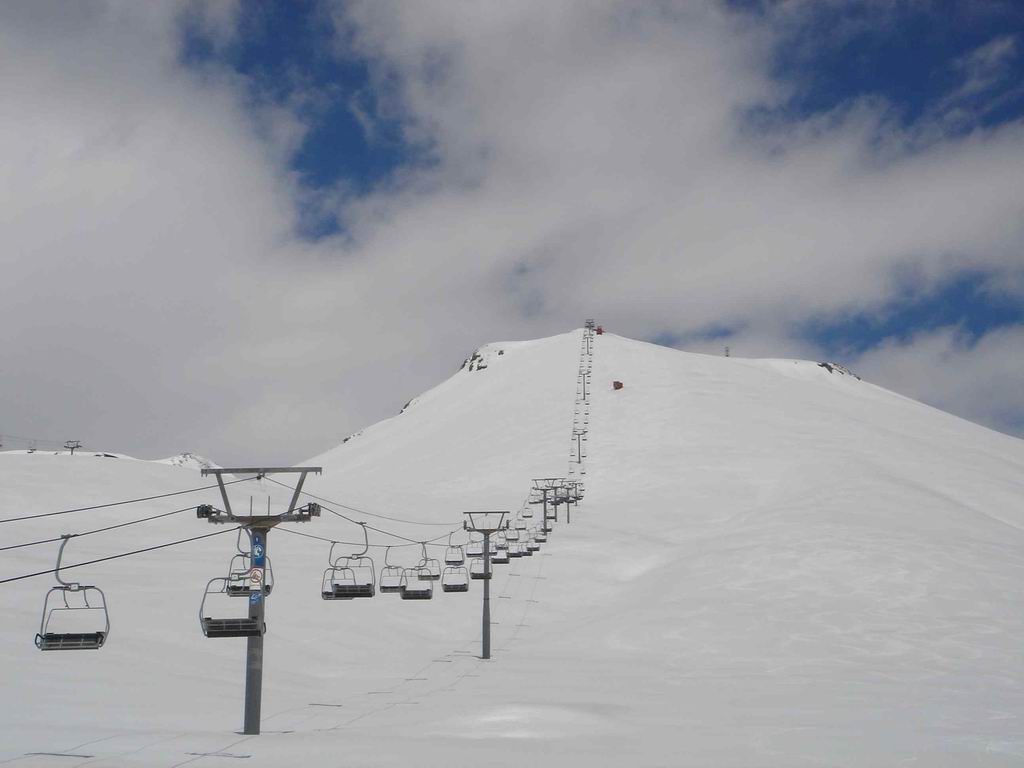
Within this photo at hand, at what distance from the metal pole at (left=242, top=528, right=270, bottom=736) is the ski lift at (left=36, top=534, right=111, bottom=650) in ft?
10.2

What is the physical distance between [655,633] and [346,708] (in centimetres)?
1834

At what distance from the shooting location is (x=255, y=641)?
68.7ft

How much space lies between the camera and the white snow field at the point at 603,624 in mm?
20453

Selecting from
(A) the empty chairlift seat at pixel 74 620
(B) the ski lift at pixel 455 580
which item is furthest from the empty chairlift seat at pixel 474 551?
(A) the empty chairlift seat at pixel 74 620

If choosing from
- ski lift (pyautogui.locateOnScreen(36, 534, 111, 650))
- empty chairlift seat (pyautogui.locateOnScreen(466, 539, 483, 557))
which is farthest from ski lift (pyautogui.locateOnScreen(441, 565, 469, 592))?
ski lift (pyautogui.locateOnScreen(36, 534, 111, 650))

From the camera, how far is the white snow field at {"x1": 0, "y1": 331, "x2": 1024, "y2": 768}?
20.5 meters

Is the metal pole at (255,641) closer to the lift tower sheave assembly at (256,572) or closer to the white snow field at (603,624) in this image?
the lift tower sheave assembly at (256,572)

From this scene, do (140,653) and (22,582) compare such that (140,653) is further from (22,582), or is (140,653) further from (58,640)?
(58,640)

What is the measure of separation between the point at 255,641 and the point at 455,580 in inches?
355

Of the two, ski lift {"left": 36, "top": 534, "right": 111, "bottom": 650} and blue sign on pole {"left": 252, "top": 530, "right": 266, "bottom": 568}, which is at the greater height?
blue sign on pole {"left": 252, "top": 530, "right": 266, "bottom": 568}

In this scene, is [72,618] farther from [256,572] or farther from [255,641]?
[256,572]

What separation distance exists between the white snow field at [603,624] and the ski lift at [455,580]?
10.5ft

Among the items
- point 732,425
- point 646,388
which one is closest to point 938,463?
point 732,425

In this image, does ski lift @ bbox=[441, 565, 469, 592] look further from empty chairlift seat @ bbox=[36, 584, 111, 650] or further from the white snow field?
empty chairlift seat @ bbox=[36, 584, 111, 650]
